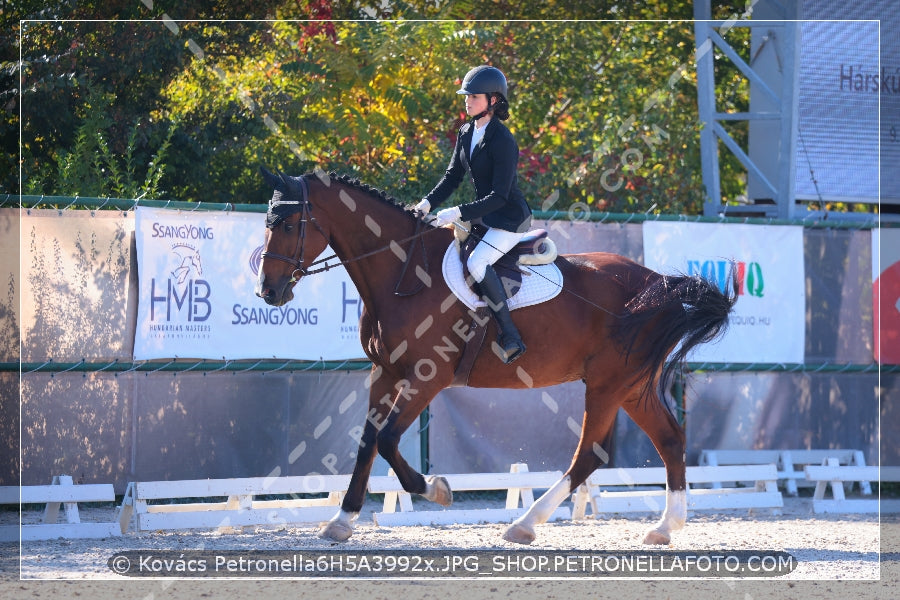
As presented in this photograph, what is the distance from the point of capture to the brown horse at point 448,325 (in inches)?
Result: 270

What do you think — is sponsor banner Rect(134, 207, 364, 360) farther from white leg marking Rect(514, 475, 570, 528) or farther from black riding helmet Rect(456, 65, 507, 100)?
white leg marking Rect(514, 475, 570, 528)

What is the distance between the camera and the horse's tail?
7629 millimetres

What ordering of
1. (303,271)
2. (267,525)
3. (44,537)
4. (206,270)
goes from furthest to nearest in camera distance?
(206,270), (267,525), (44,537), (303,271)

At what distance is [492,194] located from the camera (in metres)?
7.08

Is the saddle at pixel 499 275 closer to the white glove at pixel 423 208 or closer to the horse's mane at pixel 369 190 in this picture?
the white glove at pixel 423 208

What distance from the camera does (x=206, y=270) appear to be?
9156 millimetres

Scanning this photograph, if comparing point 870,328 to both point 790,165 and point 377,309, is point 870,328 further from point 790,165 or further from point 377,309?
point 377,309

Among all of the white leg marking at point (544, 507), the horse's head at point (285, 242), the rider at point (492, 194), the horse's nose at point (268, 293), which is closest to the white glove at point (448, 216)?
the rider at point (492, 194)

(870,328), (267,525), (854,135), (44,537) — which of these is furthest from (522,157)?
(44,537)

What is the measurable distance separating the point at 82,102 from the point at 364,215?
5509 millimetres

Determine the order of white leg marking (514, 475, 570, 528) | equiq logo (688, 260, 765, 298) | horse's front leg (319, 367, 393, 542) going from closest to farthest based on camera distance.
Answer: horse's front leg (319, 367, 393, 542) → white leg marking (514, 475, 570, 528) → equiq logo (688, 260, 765, 298)

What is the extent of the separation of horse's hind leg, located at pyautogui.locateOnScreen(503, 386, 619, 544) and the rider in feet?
2.47

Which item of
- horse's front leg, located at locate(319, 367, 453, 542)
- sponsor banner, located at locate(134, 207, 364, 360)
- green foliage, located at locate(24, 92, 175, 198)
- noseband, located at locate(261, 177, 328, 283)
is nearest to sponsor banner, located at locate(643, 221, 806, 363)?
sponsor banner, located at locate(134, 207, 364, 360)

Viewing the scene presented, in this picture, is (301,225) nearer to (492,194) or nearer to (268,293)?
(268,293)
